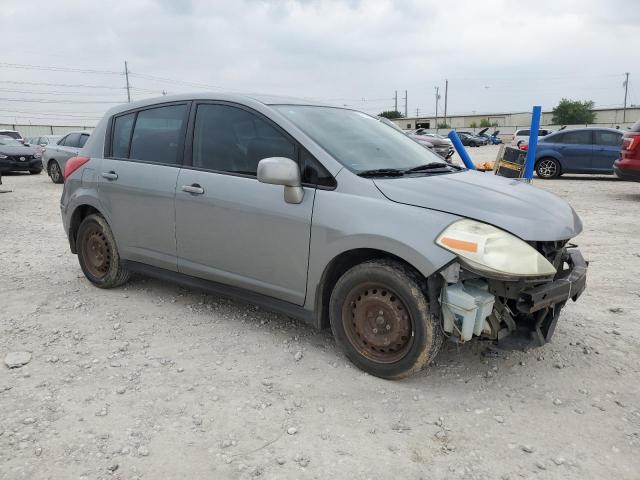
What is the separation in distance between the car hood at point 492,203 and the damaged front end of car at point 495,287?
0.08m

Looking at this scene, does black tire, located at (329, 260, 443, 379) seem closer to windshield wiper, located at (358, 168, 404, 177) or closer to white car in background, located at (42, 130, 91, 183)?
windshield wiper, located at (358, 168, 404, 177)

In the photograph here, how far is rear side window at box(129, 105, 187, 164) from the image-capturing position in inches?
162

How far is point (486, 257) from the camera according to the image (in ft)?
8.82

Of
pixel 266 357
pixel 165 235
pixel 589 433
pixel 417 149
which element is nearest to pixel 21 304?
pixel 165 235

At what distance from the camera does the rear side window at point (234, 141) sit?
352cm

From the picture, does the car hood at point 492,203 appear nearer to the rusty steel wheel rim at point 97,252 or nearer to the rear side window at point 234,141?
the rear side window at point 234,141

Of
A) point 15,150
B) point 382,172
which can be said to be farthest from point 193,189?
point 15,150

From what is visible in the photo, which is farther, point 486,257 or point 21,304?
point 21,304

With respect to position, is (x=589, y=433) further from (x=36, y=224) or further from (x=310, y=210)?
(x=36, y=224)

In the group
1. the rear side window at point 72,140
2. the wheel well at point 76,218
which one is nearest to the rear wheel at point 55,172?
the rear side window at point 72,140

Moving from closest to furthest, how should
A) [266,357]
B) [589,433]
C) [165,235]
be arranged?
[589,433] → [266,357] → [165,235]

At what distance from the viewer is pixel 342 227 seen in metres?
3.11

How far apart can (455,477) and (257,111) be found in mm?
2596

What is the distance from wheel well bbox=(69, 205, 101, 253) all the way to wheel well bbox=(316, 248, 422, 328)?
2712mm
